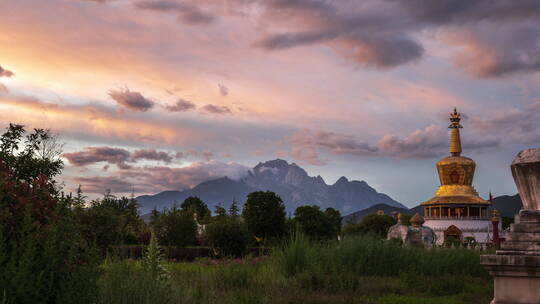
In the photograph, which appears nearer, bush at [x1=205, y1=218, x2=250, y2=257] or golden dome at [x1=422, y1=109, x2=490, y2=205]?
bush at [x1=205, y1=218, x2=250, y2=257]

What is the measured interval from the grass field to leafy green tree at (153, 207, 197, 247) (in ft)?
52.7

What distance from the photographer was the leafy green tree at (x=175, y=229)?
1412 inches

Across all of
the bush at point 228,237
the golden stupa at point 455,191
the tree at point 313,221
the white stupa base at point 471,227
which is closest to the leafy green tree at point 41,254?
the bush at point 228,237

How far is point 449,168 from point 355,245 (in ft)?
206

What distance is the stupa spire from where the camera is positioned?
78500 mm

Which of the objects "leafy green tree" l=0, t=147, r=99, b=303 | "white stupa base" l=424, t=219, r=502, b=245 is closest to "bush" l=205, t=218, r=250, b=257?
"leafy green tree" l=0, t=147, r=99, b=303

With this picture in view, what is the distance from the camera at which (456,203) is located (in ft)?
244

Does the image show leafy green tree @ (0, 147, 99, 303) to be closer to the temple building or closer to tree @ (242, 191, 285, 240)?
tree @ (242, 191, 285, 240)

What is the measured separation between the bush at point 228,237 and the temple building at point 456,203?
44.2 metres

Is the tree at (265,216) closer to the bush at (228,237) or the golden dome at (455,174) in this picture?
the bush at (228,237)

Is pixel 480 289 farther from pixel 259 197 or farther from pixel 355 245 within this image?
pixel 259 197

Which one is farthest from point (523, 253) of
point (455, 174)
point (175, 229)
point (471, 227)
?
point (455, 174)

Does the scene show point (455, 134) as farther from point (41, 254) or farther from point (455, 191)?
point (41, 254)

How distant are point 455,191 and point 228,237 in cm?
5316
